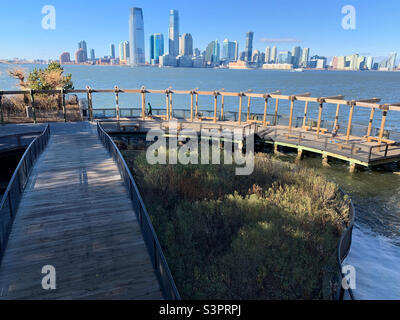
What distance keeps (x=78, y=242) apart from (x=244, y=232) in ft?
16.5

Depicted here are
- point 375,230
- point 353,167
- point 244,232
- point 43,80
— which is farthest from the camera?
point 43,80

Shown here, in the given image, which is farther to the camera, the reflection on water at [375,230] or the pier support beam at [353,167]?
the pier support beam at [353,167]

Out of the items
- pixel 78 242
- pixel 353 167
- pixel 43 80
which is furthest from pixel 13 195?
pixel 43 80

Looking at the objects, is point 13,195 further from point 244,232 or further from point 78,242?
point 244,232

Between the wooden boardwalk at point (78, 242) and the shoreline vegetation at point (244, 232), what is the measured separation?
5.39 feet

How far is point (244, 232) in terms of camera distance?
10023 mm

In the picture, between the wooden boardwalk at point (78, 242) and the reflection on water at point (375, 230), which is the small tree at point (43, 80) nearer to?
the wooden boardwalk at point (78, 242)

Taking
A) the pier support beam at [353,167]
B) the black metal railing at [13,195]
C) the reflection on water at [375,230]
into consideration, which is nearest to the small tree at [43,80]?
the black metal railing at [13,195]

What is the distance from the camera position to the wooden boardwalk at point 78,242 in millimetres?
6277

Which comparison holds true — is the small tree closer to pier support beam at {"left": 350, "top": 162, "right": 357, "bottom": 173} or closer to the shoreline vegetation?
the shoreline vegetation

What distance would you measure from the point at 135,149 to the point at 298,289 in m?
17.5

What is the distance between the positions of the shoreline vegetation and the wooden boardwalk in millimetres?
1643

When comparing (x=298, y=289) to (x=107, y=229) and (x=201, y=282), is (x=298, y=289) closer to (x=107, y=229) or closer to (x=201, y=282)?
(x=201, y=282)

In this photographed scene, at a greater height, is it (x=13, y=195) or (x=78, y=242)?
(x=13, y=195)
